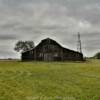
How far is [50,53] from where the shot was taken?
2761 inches

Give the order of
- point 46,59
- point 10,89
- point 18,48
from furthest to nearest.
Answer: point 18,48 → point 46,59 → point 10,89

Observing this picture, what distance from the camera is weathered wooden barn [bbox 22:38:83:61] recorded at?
69.9 m

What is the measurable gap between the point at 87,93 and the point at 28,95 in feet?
12.9

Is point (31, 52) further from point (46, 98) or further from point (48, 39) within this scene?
point (46, 98)

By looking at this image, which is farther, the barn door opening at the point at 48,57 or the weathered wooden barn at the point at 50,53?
the weathered wooden barn at the point at 50,53

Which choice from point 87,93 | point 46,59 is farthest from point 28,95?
point 46,59

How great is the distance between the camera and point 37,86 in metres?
18.6

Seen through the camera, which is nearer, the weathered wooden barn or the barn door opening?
the barn door opening

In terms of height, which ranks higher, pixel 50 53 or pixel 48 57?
pixel 50 53

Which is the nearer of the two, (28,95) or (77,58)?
(28,95)

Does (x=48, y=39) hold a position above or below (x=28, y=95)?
A: above

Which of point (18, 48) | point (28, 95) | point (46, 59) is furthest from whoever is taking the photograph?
point (18, 48)

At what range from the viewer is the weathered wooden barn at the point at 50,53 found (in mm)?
69938

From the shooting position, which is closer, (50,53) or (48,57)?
(48,57)
